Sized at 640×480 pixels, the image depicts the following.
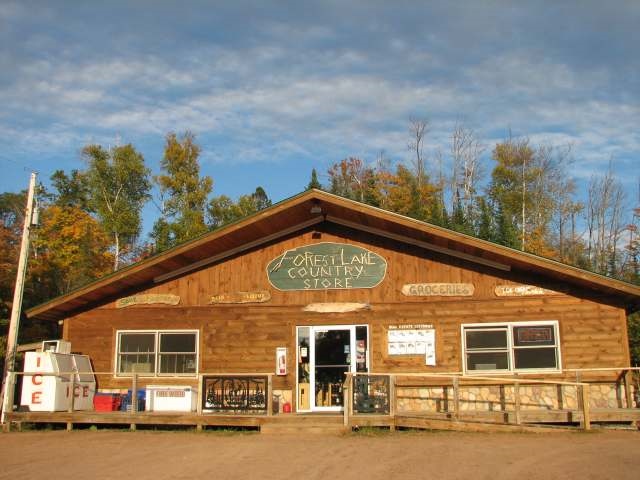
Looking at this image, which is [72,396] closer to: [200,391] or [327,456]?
[200,391]

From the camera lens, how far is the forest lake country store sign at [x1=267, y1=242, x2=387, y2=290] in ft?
52.2

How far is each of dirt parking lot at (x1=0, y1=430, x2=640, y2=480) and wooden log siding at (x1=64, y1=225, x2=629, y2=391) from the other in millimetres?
2735

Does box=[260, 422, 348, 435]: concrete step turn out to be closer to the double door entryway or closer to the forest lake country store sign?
the double door entryway

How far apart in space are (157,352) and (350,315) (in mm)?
4885

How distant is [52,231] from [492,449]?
114 feet

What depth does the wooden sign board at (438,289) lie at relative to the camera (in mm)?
15484

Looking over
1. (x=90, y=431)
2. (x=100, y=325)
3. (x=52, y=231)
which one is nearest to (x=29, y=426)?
(x=90, y=431)

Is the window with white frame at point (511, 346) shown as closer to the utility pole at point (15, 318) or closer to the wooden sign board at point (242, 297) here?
the wooden sign board at point (242, 297)

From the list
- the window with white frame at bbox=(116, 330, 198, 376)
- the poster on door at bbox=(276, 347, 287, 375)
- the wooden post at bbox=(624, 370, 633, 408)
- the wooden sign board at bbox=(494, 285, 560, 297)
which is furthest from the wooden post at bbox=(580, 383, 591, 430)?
the window with white frame at bbox=(116, 330, 198, 376)

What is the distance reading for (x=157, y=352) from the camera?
16469 mm

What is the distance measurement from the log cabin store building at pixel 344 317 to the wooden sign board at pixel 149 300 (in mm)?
28

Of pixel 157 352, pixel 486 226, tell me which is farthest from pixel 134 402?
pixel 486 226

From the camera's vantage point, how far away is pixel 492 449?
1079 cm

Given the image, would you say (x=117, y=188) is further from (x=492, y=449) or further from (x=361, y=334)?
(x=492, y=449)
